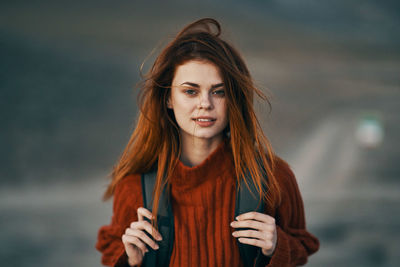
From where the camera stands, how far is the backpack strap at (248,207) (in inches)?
56.4

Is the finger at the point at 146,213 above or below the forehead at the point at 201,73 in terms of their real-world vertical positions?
below

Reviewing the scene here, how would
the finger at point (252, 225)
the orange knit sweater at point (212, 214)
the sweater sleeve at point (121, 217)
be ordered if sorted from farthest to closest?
1. the sweater sleeve at point (121, 217)
2. the orange knit sweater at point (212, 214)
3. the finger at point (252, 225)

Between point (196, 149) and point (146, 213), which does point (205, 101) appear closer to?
point (196, 149)

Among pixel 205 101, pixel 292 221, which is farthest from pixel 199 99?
pixel 292 221

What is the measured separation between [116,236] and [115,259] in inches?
4.3

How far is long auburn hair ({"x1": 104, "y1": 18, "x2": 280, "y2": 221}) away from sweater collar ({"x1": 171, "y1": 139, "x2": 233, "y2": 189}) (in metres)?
0.04

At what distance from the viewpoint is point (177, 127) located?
162 centimetres

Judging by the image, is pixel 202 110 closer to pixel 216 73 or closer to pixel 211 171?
pixel 216 73

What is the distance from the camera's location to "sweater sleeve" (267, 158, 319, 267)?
1.53 meters

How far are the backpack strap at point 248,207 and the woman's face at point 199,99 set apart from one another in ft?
0.77

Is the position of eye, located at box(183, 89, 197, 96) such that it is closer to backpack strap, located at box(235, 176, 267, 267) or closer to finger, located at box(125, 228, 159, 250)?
backpack strap, located at box(235, 176, 267, 267)

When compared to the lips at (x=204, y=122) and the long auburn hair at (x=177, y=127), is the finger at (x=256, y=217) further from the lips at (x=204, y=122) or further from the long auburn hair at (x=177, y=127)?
the lips at (x=204, y=122)

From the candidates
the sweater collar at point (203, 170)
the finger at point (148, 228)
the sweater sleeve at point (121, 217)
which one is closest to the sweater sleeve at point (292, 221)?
the sweater collar at point (203, 170)

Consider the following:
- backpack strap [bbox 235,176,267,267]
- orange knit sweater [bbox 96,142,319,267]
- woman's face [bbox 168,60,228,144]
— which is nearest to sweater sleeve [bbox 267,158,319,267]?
orange knit sweater [bbox 96,142,319,267]
